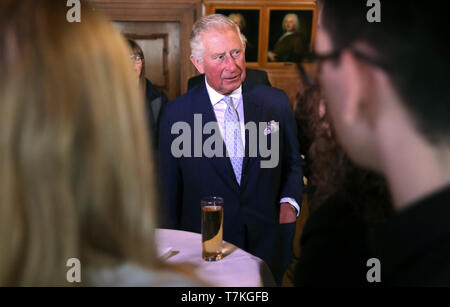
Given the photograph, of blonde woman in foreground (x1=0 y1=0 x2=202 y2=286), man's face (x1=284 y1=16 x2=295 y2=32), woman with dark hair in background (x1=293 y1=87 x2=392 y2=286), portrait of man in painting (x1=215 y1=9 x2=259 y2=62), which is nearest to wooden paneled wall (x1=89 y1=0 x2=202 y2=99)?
portrait of man in painting (x1=215 y1=9 x2=259 y2=62)

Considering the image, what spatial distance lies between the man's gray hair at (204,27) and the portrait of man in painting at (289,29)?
3235 millimetres

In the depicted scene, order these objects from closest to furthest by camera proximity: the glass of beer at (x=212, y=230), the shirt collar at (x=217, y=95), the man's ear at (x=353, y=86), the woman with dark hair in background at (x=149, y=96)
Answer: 1. the man's ear at (x=353, y=86)
2. the glass of beer at (x=212, y=230)
3. the shirt collar at (x=217, y=95)
4. the woman with dark hair in background at (x=149, y=96)

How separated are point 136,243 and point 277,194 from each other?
6.49ft

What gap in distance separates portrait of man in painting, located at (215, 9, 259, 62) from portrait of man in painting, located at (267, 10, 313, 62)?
7.6 inches

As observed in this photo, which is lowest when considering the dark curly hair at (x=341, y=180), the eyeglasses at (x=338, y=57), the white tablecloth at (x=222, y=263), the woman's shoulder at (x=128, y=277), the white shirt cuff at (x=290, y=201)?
the white tablecloth at (x=222, y=263)

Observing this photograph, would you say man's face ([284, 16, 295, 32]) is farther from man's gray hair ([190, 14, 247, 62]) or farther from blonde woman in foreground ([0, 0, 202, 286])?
blonde woman in foreground ([0, 0, 202, 286])

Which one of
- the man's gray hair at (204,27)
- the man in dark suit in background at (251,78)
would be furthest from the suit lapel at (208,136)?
the man in dark suit in background at (251,78)

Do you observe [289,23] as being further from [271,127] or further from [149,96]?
[271,127]

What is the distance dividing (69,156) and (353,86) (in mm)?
451

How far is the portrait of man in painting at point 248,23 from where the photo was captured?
570 centimetres

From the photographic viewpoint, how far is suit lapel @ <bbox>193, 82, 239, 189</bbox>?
2.42m

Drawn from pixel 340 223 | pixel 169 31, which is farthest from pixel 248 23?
pixel 340 223

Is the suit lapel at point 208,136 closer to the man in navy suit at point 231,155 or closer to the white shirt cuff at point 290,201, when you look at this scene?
the man in navy suit at point 231,155
